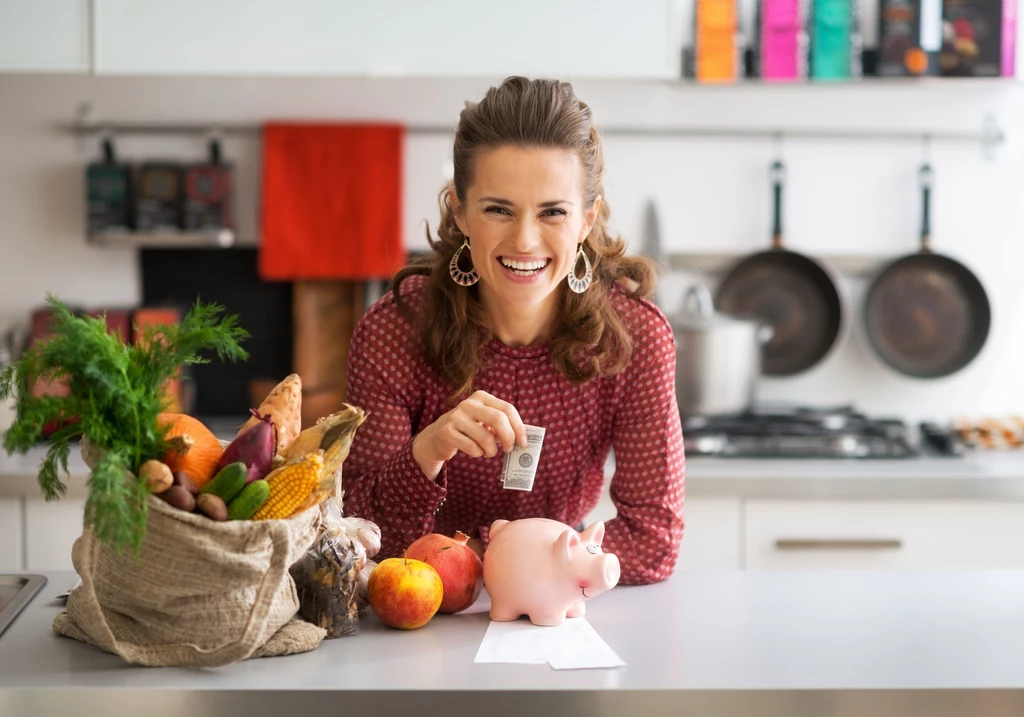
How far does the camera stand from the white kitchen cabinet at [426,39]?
2.49 meters

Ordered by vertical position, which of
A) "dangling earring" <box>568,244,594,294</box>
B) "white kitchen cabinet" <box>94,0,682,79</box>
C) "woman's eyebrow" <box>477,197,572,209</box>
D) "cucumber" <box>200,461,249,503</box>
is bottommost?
"cucumber" <box>200,461,249,503</box>

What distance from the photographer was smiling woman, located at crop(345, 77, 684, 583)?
1433mm

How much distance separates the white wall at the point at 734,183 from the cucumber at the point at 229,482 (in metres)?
1.91

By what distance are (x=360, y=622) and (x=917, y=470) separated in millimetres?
1582

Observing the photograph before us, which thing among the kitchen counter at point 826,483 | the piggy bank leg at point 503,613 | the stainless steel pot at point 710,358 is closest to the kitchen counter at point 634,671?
the piggy bank leg at point 503,613

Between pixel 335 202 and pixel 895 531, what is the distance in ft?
5.02

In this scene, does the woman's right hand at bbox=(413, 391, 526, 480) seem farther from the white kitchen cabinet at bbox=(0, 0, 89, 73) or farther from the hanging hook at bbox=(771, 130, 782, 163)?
the hanging hook at bbox=(771, 130, 782, 163)

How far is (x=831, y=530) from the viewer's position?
2422mm

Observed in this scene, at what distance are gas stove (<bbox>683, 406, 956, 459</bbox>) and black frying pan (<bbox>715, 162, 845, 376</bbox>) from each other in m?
0.25

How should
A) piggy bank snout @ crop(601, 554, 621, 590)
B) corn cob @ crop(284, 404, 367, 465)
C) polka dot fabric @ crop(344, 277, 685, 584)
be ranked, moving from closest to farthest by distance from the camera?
1. corn cob @ crop(284, 404, 367, 465)
2. piggy bank snout @ crop(601, 554, 621, 590)
3. polka dot fabric @ crop(344, 277, 685, 584)

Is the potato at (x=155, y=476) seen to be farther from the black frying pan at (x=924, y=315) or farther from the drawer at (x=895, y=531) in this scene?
the black frying pan at (x=924, y=315)

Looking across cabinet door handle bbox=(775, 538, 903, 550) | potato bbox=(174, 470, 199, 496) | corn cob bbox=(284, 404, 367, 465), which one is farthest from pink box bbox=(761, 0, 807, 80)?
potato bbox=(174, 470, 199, 496)

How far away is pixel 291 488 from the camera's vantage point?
1064 millimetres

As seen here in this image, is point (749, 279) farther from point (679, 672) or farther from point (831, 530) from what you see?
point (679, 672)
